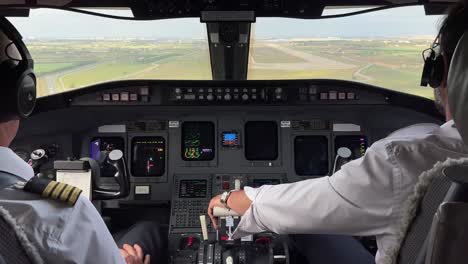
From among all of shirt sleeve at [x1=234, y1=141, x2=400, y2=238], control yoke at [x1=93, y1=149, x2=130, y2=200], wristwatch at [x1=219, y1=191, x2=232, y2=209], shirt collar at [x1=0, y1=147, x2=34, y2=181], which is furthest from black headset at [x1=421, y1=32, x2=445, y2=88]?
control yoke at [x1=93, y1=149, x2=130, y2=200]

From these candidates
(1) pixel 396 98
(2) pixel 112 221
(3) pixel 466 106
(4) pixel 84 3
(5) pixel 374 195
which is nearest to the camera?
(3) pixel 466 106

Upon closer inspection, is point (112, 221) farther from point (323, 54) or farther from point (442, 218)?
point (442, 218)

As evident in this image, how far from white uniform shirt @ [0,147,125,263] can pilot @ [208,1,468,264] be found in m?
0.58

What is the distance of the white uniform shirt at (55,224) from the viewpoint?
0.95m

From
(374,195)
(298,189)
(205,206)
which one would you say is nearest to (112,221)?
(205,206)

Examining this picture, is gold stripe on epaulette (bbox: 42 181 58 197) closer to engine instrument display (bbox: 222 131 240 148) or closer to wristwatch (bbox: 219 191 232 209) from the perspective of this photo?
wristwatch (bbox: 219 191 232 209)

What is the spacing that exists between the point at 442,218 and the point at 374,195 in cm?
48

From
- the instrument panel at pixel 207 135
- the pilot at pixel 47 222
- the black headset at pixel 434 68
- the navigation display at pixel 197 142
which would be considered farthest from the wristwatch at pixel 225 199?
the navigation display at pixel 197 142

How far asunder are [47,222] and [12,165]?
17cm

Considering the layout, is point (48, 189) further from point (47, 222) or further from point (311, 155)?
point (311, 155)

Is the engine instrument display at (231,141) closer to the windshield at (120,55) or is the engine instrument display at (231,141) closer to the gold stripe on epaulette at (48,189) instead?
the windshield at (120,55)

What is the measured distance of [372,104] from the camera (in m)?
3.21

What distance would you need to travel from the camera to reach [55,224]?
976 mm

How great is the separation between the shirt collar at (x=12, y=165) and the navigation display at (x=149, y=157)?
228 cm
